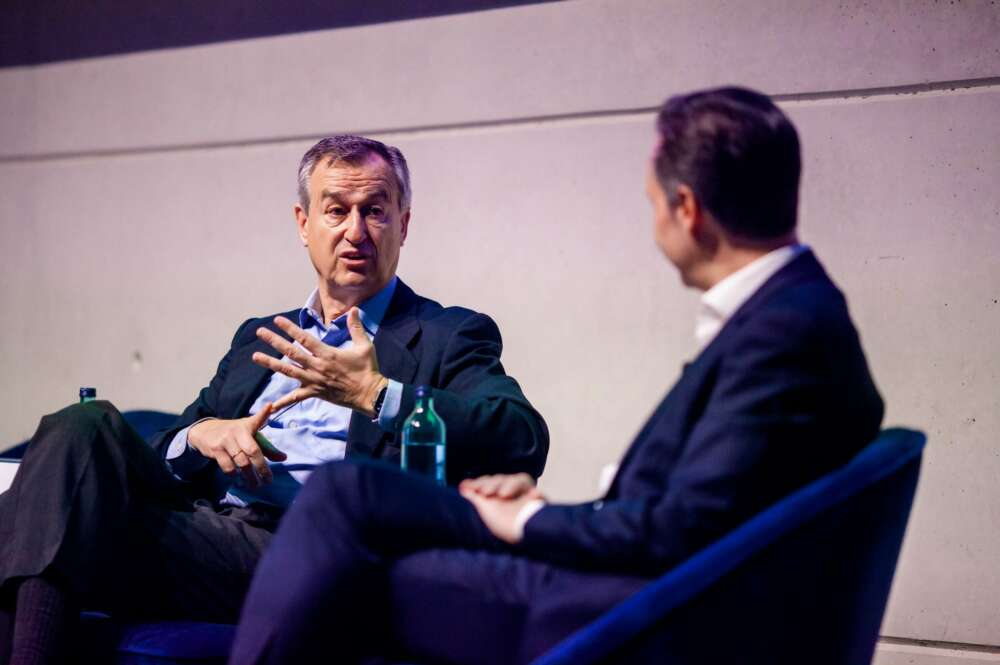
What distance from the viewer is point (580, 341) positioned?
137 inches

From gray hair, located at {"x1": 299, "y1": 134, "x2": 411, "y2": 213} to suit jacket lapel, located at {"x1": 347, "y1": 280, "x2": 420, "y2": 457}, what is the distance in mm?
250

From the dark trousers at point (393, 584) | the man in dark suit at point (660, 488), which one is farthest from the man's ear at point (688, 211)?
the dark trousers at point (393, 584)

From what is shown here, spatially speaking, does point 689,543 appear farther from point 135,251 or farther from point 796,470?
point 135,251

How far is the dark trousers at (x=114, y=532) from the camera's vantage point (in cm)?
197

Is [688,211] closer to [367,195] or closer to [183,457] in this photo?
[367,195]

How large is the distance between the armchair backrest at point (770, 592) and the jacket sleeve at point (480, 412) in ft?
2.97

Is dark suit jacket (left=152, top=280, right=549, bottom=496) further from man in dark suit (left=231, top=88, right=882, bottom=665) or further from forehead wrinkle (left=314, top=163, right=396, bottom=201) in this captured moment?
man in dark suit (left=231, top=88, right=882, bottom=665)

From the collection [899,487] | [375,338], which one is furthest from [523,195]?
[899,487]

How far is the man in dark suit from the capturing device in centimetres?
139

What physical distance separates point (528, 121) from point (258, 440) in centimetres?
159

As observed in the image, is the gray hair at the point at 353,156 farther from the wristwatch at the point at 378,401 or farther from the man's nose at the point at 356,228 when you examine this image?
the wristwatch at the point at 378,401

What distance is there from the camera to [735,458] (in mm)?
1360

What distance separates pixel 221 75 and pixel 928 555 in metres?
2.78

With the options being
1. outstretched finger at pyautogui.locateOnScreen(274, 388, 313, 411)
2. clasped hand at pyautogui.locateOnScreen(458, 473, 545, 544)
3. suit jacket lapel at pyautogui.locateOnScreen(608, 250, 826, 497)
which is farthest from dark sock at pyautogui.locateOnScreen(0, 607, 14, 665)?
suit jacket lapel at pyautogui.locateOnScreen(608, 250, 826, 497)
